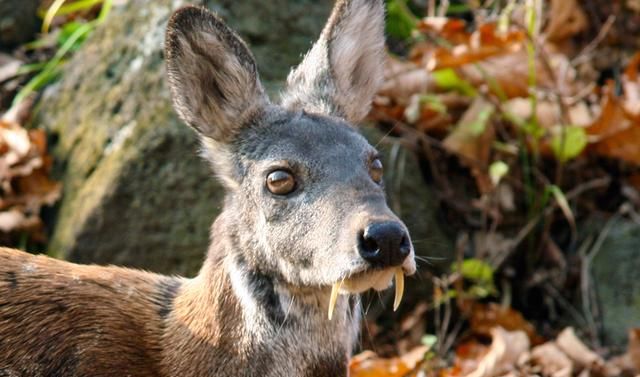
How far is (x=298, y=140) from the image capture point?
4.55m

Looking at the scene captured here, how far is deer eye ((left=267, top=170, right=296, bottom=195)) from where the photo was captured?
4.41 meters

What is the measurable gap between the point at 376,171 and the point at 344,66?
805 mm

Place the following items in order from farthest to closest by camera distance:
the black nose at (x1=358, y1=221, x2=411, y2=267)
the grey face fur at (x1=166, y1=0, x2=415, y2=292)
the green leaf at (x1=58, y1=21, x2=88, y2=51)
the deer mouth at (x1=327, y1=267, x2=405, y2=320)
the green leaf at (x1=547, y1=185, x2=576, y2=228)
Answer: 1. the green leaf at (x1=58, y1=21, x2=88, y2=51)
2. the green leaf at (x1=547, y1=185, x2=576, y2=228)
3. the grey face fur at (x1=166, y1=0, x2=415, y2=292)
4. the deer mouth at (x1=327, y1=267, x2=405, y2=320)
5. the black nose at (x1=358, y1=221, x2=411, y2=267)

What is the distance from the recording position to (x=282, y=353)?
14.4 ft

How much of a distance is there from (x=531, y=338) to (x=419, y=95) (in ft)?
6.15

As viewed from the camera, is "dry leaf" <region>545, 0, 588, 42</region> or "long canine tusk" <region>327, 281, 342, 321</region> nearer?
"long canine tusk" <region>327, 281, 342, 321</region>

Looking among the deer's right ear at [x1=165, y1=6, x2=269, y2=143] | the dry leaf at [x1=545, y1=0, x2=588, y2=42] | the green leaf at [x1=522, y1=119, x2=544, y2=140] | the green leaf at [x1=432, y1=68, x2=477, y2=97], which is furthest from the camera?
the dry leaf at [x1=545, y1=0, x2=588, y2=42]

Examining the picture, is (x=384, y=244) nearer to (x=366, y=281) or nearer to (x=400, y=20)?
(x=366, y=281)

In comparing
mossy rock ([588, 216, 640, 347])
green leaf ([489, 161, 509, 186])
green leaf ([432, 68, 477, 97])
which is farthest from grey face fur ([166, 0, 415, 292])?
mossy rock ([588, 216, 640, 347])

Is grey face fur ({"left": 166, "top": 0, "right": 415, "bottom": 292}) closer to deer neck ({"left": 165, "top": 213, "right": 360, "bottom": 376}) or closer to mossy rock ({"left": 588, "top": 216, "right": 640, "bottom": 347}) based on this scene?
deer neck ({"left": 165, "top": 213, "right": 360, "bottom": 376})

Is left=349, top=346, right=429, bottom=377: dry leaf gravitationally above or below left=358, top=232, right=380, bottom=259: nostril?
below

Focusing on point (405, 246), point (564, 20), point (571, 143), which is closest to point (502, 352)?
point (571, 143)

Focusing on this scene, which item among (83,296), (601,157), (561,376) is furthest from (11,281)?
(601,157)

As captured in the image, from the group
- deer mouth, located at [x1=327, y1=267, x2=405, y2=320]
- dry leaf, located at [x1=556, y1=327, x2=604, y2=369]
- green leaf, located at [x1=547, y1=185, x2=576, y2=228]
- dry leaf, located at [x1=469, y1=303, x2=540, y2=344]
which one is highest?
deer mouth, located at [x1=327, y1=267, x2=405, y2=320]
